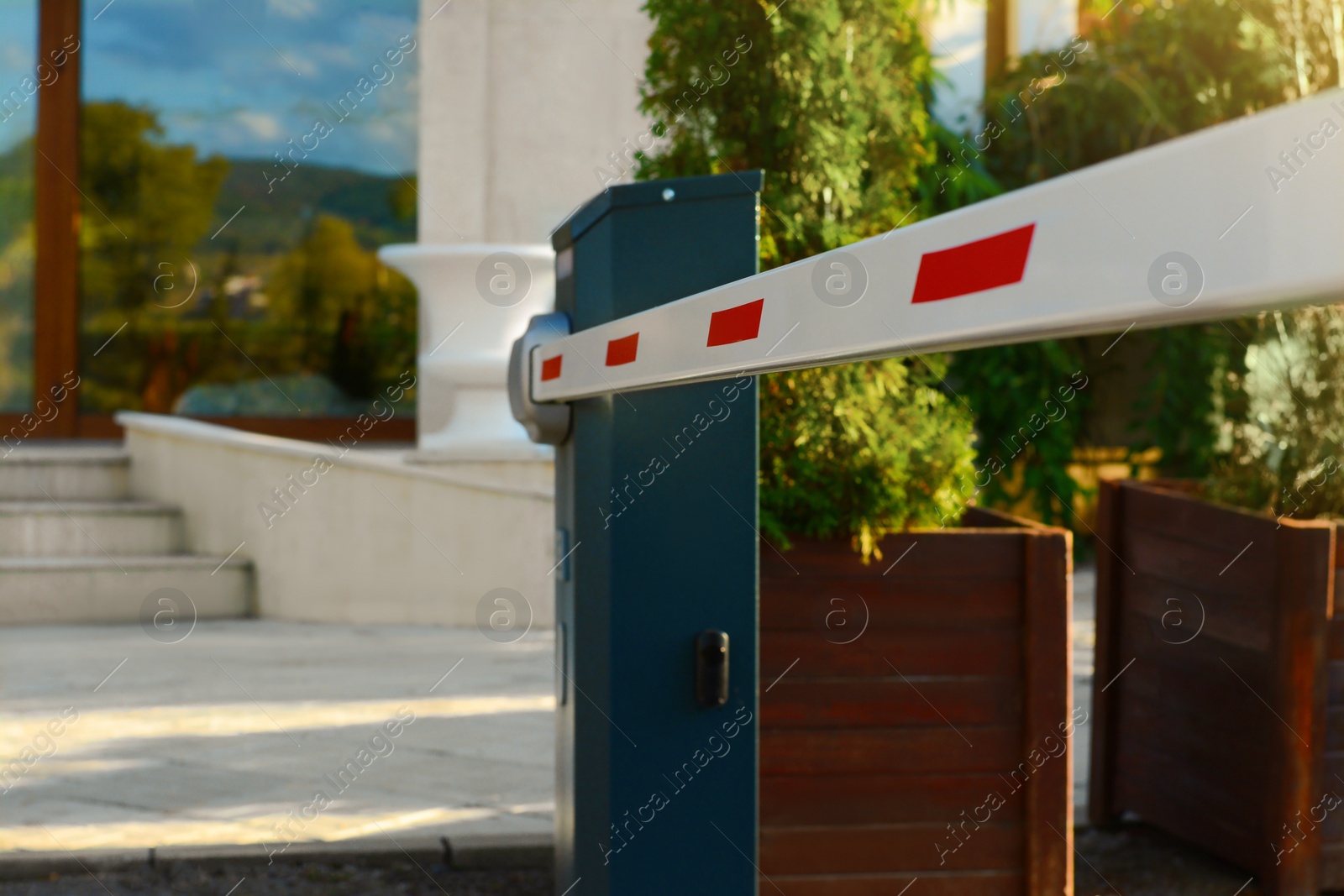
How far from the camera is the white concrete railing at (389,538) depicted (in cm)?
662

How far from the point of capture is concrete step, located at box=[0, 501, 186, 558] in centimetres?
709

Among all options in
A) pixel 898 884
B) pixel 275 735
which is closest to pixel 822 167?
pixel 898 884

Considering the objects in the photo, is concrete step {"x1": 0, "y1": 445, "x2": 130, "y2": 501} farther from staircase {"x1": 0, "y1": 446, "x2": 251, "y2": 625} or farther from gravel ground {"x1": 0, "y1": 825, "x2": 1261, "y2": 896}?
gravel ground {"x1": 0, "y1": 825, "x2": 1261, "y2": 896}

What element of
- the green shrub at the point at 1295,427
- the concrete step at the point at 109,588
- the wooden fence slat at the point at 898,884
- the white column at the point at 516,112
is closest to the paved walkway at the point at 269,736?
the concrete step at the point at 109,588

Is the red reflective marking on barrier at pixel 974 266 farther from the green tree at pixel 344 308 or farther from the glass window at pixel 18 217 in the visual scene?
the glass window at pixel 18 217

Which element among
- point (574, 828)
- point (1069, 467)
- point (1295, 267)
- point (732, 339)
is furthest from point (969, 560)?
point (1069, 467)

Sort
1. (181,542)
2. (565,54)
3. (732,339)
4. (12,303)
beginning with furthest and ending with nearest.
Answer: (12,303)
(565,54)
(181,542)
(732,339)

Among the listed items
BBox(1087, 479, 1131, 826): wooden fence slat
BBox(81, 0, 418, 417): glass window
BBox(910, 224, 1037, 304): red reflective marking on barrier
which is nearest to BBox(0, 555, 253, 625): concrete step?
BBox(81, 0, 418, 417): glass window

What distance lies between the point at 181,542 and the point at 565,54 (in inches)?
151

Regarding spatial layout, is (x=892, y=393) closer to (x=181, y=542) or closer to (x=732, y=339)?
(x=732, y=339)

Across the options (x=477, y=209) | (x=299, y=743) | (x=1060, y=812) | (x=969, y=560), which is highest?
(x=477, y=209)

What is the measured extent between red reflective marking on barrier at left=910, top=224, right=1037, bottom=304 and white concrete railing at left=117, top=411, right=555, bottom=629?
5703 millimetres

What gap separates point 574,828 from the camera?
2.12 m

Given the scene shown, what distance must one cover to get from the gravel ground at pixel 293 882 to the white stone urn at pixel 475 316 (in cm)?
391
